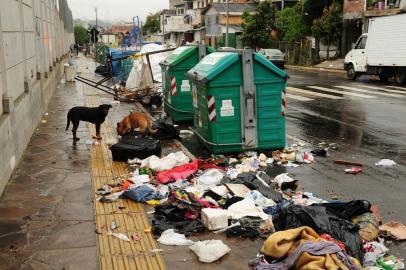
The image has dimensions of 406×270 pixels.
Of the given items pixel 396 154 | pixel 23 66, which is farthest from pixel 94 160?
pixel 396 154

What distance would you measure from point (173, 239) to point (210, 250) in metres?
0.51

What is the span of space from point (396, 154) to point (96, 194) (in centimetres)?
575

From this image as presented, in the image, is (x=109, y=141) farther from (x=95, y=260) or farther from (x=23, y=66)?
(x=95, y=260)

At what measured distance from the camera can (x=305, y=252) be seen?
426cm

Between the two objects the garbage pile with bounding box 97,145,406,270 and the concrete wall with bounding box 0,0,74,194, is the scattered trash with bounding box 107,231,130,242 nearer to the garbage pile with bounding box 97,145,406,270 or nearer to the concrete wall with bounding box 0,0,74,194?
the garbage pile with bounding box 97,145,406,270

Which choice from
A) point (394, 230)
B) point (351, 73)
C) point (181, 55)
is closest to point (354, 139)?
point (181, 55)

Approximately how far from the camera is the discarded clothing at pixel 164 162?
7.93 m

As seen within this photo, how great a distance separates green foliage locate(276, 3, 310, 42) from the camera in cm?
4088

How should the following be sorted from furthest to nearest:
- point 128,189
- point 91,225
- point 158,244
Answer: point 128,189
point 91,225
point 158,244

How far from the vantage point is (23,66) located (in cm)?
1020

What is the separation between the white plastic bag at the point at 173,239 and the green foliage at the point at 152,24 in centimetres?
11048

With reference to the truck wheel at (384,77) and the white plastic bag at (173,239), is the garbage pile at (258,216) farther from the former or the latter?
the truck wheel at (384,77)

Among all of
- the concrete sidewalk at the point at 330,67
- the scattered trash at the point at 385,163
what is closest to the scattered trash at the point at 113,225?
the scattered trash at the point at 385,163

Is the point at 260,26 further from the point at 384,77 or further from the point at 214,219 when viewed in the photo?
the point at 214,219
